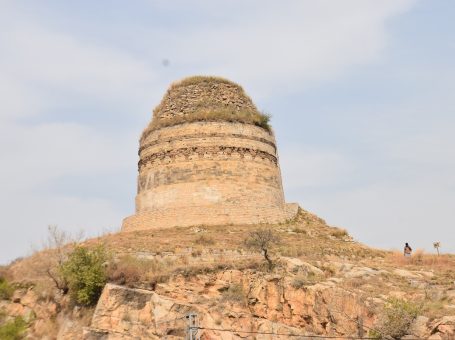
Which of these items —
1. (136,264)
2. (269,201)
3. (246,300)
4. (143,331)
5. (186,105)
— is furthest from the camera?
(186,105)

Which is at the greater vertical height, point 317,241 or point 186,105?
point 186,105

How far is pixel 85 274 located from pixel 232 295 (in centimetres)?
471

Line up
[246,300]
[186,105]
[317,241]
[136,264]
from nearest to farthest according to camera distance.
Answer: [246,300] < [136,264] < [317,241] < [186,105]

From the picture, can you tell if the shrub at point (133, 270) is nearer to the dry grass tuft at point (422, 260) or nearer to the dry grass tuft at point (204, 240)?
the dry grass tuft at point (204, 240)

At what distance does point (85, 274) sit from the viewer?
18.4 m

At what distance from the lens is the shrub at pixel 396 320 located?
51.8ft

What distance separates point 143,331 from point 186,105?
51.4 ft

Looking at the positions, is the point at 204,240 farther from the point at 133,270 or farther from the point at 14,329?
the point at 14,329

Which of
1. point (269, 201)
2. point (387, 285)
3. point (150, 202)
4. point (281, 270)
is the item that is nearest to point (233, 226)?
point (269, 201)

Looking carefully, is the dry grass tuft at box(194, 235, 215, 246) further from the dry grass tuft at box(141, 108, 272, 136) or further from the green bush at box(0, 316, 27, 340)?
the dry grass tuft at box(141, 108, 272, 136)

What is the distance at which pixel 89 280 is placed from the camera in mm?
18359

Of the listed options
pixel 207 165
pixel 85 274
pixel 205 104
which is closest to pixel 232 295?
pixel 85 274

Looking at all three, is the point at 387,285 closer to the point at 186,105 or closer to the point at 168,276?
the point at 168,276

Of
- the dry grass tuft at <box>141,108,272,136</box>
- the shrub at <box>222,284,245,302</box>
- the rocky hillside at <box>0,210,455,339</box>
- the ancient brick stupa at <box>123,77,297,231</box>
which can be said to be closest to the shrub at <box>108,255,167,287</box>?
the rocky hillside at <box>0,210,455,339</box>
